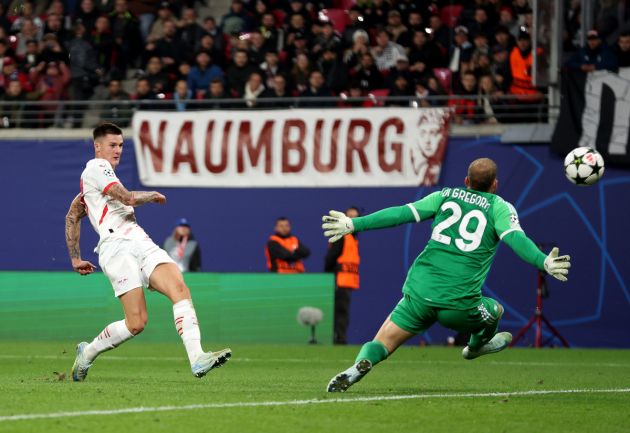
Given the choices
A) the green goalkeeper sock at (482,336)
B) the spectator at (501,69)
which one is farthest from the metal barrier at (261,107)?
the green goalkeeper sock at (482,336)

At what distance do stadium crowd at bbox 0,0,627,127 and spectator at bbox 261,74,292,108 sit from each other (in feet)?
0.07

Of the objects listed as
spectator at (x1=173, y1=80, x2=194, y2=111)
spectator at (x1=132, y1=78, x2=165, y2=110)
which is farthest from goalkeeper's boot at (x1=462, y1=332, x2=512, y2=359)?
spectator at (x1=132, y1=78, x2=165, y2=110)

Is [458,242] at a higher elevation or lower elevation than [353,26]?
lower

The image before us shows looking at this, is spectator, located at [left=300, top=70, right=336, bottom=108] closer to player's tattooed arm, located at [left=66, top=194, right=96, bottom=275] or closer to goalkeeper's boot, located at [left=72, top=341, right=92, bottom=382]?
player's tattooed arm, located at [left=66, top=194, right=96, bottom=275]

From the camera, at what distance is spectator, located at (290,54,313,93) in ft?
75.4

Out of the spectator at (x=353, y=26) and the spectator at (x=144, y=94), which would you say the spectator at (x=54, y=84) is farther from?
the spectator at (x=353, y=26)

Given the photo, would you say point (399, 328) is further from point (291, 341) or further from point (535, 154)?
point (535, 154)

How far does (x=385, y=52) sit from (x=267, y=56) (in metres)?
2.10

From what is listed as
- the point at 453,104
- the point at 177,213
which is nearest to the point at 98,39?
the point at 177,213

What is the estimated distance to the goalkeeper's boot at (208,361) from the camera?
968cm

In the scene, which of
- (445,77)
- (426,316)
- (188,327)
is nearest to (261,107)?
(445,77)

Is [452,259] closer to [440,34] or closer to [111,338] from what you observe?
[111,338]

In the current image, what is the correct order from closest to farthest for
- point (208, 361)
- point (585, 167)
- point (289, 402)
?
point (289, 402)
point (208, 361)
point (585, 167)

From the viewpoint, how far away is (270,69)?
76.7 feet
